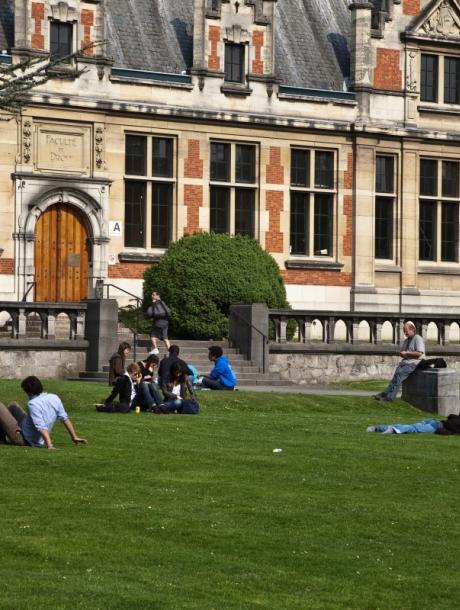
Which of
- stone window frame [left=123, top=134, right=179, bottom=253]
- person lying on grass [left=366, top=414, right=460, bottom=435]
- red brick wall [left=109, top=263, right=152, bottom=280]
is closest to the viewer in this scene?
person lying on grass [left=366, top=414, right=460, bottom=435]

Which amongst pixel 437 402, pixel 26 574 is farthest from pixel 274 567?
pixel 437 402

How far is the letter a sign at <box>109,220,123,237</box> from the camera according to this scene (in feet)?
141

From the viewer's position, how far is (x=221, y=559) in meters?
14.2

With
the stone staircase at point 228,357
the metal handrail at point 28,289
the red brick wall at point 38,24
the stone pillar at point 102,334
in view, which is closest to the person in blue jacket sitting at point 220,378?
the stone staircase at point 228,357

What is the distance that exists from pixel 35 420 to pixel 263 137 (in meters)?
25.8

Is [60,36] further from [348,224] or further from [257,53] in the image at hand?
[348,224]

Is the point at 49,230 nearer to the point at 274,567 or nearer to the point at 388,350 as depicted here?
the point at 388,350

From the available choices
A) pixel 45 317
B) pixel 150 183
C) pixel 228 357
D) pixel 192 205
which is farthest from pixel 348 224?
pixel 45 317

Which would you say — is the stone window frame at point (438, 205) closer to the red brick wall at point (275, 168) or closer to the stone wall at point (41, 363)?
the red brick wall at point (275, 168)

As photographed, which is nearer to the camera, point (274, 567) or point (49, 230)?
point (274, 567)

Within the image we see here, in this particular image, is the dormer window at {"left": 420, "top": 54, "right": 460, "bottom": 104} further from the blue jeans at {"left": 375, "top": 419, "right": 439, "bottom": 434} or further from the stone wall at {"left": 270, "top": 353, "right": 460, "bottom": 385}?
the blue jeans at {"left": 375, "top": 419, "right": 439, "bottom": 434}

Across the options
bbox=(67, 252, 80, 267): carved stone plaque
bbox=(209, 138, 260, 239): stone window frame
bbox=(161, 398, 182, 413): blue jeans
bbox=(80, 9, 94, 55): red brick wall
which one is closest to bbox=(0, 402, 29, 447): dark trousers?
bbox=(161, 398, 182, 413): blue jeans

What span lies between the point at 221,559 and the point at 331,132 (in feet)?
109

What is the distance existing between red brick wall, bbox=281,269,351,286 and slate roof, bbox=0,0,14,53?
1003 centimetres
